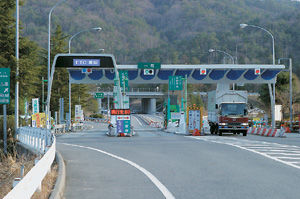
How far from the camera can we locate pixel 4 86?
23.2 m

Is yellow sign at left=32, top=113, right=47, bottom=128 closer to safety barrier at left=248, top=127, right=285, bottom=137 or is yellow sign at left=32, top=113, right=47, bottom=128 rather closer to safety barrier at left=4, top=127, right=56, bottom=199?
safety barrier at left=4, top=127, right=56, bottom=199

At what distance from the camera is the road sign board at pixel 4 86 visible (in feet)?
75.7

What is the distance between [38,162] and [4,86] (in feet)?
54.9

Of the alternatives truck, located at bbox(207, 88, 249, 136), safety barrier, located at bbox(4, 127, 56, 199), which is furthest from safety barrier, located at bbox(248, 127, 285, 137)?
safety barrier, located at bbox(4, 127, 56, 199)

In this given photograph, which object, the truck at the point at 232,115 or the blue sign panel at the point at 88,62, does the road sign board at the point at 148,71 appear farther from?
the truck at the point at 232,115

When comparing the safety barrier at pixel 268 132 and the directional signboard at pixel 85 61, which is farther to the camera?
the directional signboard at pixel 85 61

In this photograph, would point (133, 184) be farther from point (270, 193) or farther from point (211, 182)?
point (270, 193)

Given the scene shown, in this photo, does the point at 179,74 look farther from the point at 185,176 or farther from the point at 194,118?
the point at 185,176

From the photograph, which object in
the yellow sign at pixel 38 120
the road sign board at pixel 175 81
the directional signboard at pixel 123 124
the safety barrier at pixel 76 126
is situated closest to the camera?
the directional signboard at pixel 123 124

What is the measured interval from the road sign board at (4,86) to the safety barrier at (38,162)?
183 cm

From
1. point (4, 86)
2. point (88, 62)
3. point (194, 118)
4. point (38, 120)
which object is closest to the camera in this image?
point (4, 86)

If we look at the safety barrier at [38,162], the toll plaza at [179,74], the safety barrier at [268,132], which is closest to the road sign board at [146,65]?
the toll plaza at [179,74]

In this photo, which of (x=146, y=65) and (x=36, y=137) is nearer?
(x=36, y=137)

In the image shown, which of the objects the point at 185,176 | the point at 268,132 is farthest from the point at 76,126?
the point at 185,176
